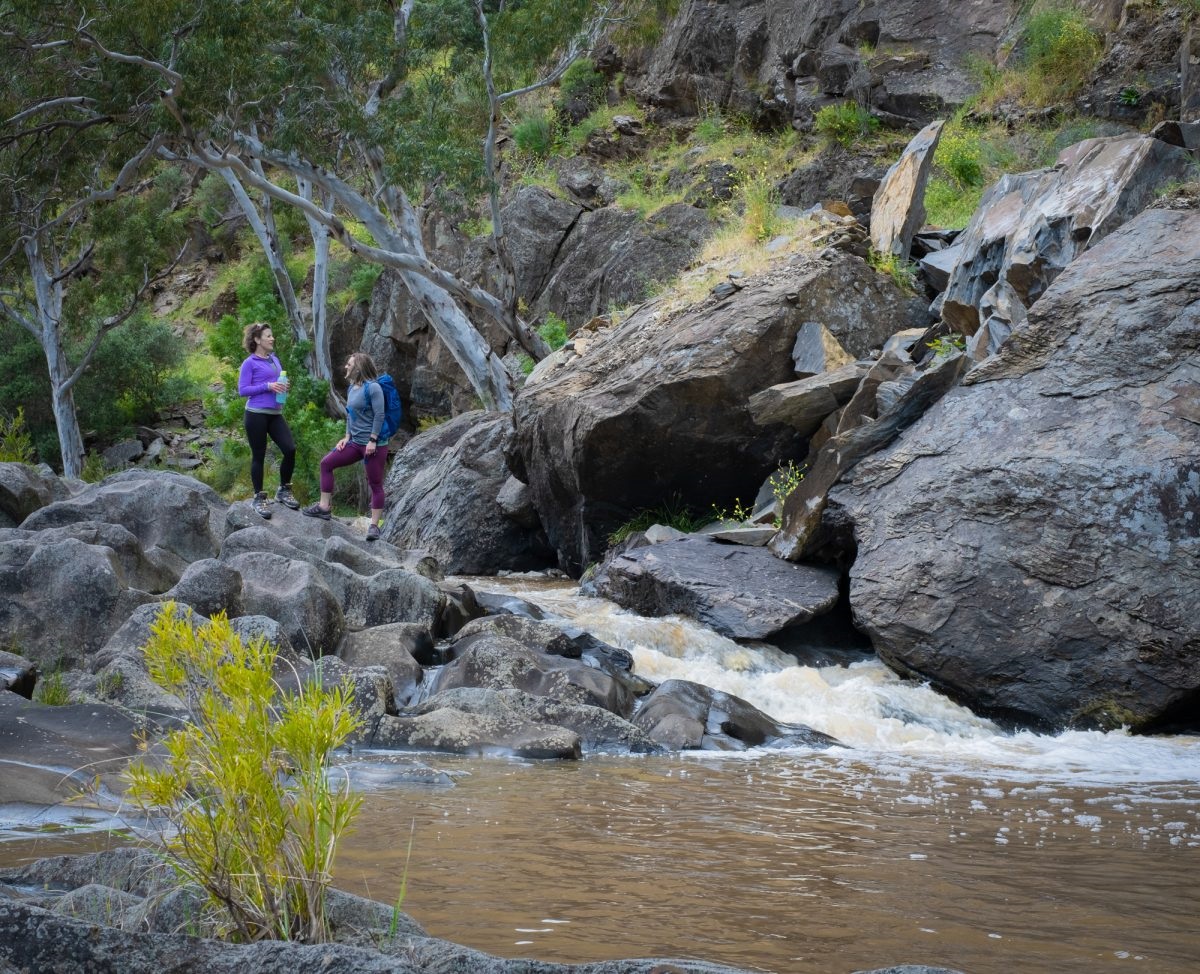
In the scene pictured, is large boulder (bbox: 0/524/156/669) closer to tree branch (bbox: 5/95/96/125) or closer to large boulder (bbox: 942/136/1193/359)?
large boulder (bbox: 942/136/1193/359)

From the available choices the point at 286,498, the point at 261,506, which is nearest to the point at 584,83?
the point at 286,498

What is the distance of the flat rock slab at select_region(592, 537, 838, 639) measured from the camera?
9797 millimetres

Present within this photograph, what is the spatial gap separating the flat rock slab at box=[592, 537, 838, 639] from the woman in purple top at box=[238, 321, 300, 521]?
3.56m

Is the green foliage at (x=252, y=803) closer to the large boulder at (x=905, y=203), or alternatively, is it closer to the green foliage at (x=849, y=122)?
the large boulder at (x=905, y=203)

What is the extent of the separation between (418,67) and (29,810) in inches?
748

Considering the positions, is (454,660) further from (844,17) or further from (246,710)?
(844,17)

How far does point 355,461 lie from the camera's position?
11680 millimetres

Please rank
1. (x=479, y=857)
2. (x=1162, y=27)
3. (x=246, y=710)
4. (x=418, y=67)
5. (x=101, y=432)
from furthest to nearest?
1. (x=101, y=432)
2. (x=418, y=67)
3. (x=1162, y=27)
4. (x=479, y=857)
5. (x=246, y=710)

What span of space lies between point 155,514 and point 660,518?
5721 mm

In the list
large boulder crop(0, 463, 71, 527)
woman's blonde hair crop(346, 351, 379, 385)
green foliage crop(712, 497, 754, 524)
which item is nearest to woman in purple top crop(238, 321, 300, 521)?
woman's blonde hair crop(346, 351, 379, 385)

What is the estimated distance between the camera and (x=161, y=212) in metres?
31.7

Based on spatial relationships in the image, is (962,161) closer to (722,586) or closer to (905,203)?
(905,203)

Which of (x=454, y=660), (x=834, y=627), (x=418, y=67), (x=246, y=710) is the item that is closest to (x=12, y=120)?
(x=418, y=67)

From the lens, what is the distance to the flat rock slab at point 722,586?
9797 millimetres
